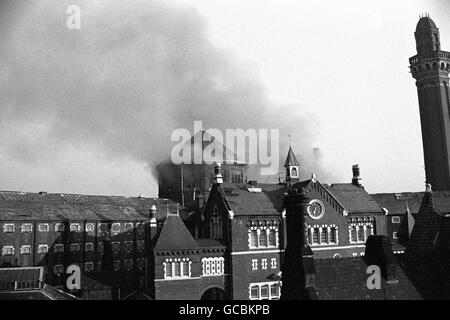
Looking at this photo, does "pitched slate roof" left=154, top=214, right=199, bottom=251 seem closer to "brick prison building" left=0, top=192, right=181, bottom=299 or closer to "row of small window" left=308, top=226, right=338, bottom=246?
"brick prison building" left=0, top=192, right=181, bottom=299

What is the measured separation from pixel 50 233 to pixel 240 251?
2816cm

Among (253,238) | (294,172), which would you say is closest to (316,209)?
(253,238)

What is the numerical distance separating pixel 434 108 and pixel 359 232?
3836 centimetres

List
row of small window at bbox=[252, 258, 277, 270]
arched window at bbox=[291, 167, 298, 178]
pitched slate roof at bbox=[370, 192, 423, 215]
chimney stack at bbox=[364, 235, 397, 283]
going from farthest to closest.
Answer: pitched slate roof at bbox=[370, 192, 423, 215] < arched window at bbox=[291, 167, 298, 178] < row of small window at bbox=[252, 258, 277, 270] < chimney stack at bbox=[364, 235, 397, 283]

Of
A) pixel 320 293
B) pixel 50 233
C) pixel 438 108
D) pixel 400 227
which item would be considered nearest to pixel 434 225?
pixel 320 293

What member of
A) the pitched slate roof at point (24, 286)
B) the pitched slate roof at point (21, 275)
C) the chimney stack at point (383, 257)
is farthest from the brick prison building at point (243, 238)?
the pitched slate roof at point (24, 286)

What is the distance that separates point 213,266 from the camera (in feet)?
144

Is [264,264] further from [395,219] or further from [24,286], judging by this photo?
[395,219]

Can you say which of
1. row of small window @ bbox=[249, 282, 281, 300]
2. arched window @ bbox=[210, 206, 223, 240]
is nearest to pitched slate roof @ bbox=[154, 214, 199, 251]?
arched window @ bbox=[210, 206, 223, 240]

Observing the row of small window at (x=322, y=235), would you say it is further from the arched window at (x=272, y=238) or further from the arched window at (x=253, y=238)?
Answer: the arched window at (x=253, y=238)

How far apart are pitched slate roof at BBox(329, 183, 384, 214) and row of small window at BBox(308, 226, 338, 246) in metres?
3.49

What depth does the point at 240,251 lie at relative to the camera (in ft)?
148

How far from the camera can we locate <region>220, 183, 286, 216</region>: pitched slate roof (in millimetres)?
46625
